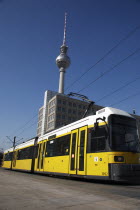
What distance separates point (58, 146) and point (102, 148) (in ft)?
15.4

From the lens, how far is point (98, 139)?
9617 mm

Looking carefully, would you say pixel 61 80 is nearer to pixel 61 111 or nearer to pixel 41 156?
pixel 61 111

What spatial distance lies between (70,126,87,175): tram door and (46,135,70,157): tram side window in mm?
708

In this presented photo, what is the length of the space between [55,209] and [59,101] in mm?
81205

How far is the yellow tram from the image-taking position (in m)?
8.71

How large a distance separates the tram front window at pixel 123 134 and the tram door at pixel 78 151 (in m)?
1.79

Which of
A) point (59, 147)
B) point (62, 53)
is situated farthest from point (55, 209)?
point (62, 53)

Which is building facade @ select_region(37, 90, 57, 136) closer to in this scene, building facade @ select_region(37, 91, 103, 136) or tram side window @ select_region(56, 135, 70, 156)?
building facade @ select_region(37, 91, 103, 136)

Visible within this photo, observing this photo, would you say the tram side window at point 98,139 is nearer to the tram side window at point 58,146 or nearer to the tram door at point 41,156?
the tram side window at point 58,146

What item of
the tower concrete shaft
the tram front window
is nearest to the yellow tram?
the tram front window

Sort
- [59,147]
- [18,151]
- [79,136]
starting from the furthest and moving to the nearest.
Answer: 1. [18,151]
2. [59,147]
3. [79,136]

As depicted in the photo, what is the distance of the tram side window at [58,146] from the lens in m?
12.2

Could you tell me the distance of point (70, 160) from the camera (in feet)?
37.2

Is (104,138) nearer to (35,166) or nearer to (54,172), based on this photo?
(54,172)
